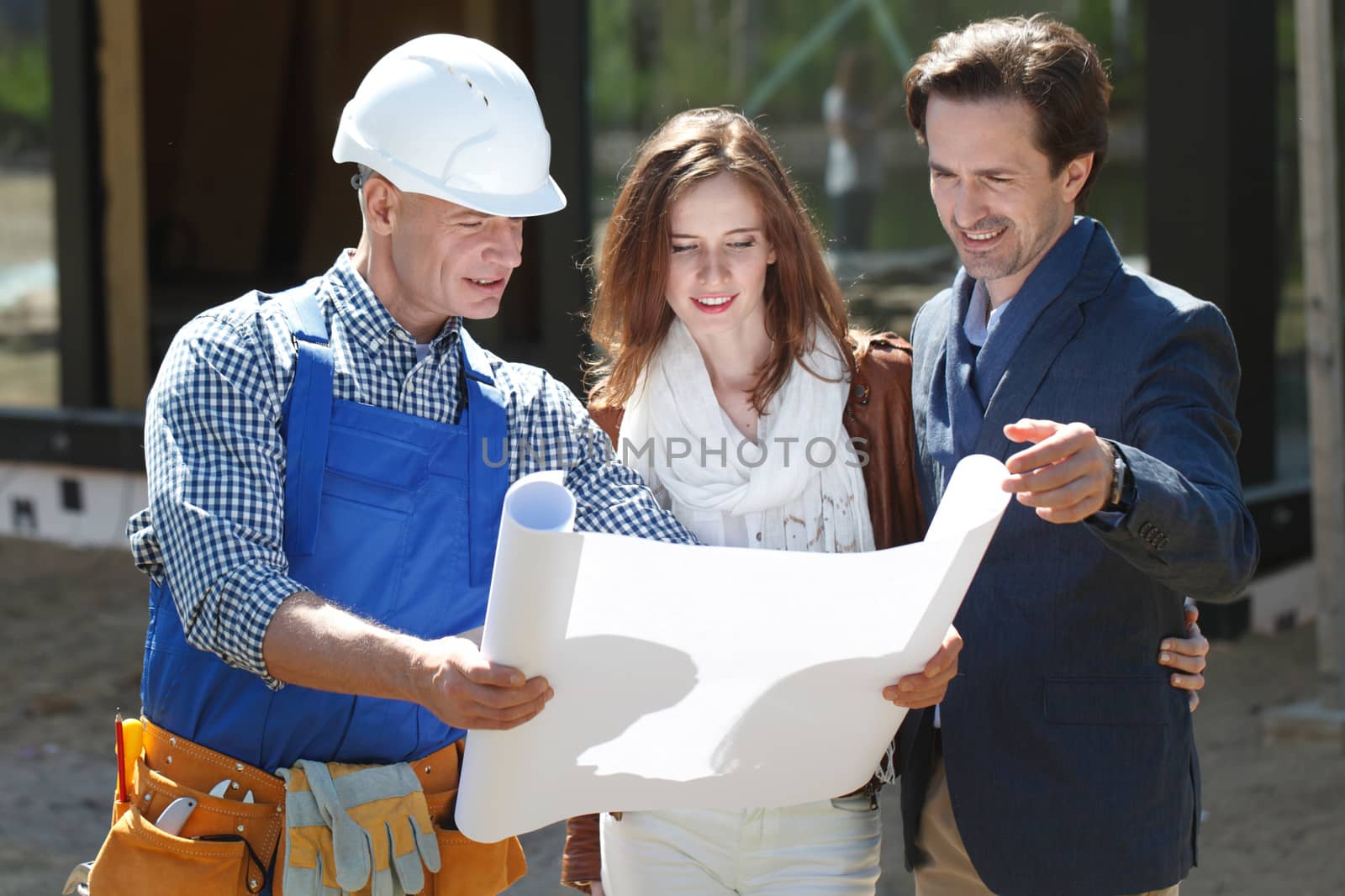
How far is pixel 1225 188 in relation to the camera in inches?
186

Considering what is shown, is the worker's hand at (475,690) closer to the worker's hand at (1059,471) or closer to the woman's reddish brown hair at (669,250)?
the worker's hand at (1059,471)

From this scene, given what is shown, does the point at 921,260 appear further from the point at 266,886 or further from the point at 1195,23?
the point at 266,886

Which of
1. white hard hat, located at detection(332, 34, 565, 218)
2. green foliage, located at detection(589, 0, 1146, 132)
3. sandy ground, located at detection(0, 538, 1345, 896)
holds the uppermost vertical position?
green foliage, located at detection(589, 0, 1146, 132)

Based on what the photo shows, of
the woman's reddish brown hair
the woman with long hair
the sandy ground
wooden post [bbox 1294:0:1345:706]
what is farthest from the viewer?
wooden post [bbox 1294:0:1345:706]

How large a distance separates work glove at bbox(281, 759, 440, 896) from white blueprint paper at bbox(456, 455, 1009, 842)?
0.13m

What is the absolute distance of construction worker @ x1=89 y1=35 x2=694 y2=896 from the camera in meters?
1.63

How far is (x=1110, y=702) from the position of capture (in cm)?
193

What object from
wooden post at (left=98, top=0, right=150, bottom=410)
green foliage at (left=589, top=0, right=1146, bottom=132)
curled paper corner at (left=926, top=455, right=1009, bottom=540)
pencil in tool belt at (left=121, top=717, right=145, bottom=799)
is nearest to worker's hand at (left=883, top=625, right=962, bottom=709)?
curled paper corner at (left=926, top=455, right=1009, bottom=540)

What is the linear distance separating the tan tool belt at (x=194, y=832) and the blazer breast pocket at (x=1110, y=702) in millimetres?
994

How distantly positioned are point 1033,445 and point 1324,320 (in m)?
2.84

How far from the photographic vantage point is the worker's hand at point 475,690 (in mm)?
1522

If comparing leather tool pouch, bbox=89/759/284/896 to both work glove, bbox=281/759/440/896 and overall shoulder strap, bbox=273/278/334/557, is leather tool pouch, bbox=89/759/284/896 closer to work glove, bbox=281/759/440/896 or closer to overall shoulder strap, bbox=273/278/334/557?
work glove, bbox=281/759/440/896

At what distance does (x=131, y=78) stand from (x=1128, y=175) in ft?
19.8

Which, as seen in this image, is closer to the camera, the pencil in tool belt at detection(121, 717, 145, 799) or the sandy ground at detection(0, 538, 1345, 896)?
the pencil in tool belt at detection(121, 717, 145, 799)
